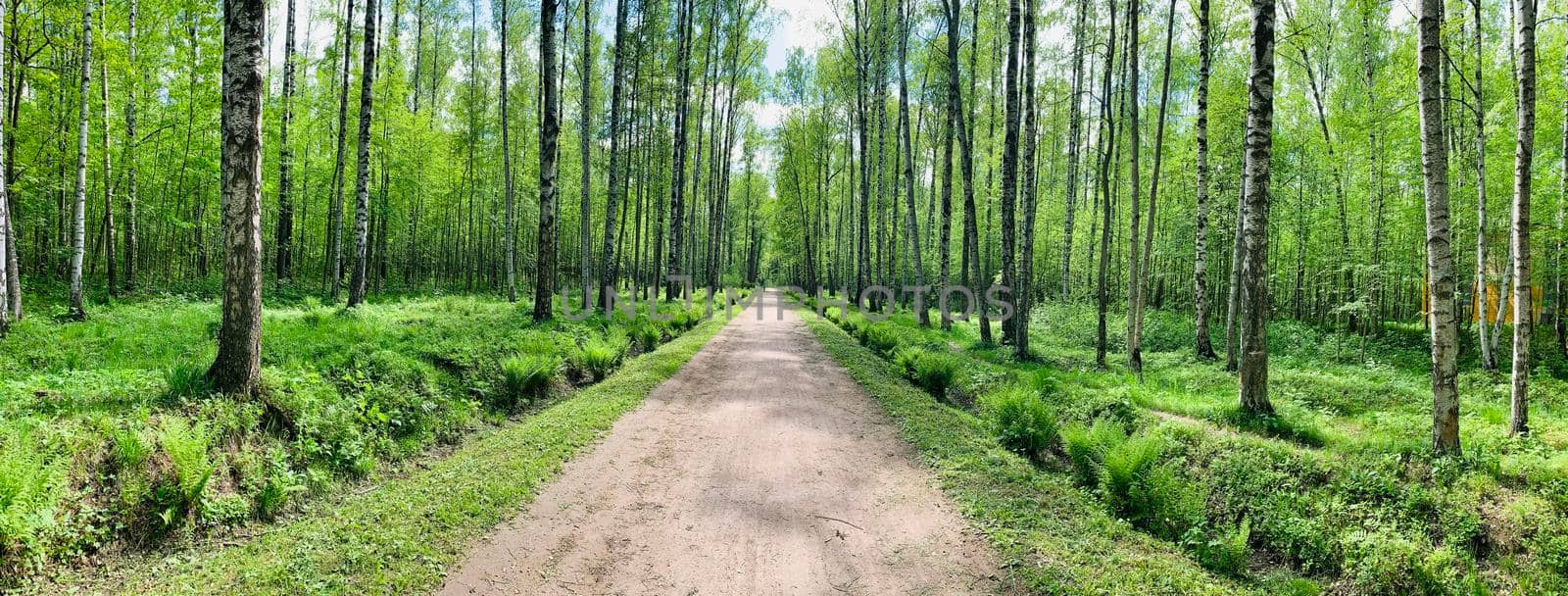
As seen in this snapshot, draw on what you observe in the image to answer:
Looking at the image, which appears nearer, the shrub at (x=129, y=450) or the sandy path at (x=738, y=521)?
the sandy path at (x=738, y=521)

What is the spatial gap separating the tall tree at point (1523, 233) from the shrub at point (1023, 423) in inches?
156

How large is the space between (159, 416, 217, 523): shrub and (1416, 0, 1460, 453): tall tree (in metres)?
9.52

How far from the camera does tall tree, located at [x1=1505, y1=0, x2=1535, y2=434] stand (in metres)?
5.68

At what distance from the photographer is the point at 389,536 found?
4168 millimetres

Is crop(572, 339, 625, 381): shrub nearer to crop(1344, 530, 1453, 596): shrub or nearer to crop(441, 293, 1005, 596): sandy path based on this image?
crop(441, 293, 1005, 596): sandy path

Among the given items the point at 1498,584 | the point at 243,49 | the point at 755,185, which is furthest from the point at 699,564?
the point at 755,185

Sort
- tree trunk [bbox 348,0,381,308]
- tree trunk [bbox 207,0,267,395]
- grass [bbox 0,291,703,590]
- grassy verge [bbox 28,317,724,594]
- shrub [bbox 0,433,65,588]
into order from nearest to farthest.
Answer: shrub [bbox 0,433,65,588], grassy verge [bbox 28,317,724,594], grass [bbox 0,291,703,590], tree trunk [bbox 207,0,267,395], tree trunk [bbox 348,0,381,308]

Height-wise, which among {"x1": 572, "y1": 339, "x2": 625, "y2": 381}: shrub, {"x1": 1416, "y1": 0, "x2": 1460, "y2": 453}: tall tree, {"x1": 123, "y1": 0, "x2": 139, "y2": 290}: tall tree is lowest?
{"x1": 572, "y1": 339, "x2": 625, "y2": 381}: shrub

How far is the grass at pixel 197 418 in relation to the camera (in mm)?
3715

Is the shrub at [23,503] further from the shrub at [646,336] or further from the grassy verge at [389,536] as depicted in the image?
the shrub at [646,336]

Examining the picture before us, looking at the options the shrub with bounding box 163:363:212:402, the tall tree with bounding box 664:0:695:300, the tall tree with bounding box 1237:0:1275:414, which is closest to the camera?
the shrub with bounding box 163:363:212:402

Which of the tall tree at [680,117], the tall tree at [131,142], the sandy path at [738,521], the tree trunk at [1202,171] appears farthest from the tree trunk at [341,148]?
the tree trunk at [1202,171]

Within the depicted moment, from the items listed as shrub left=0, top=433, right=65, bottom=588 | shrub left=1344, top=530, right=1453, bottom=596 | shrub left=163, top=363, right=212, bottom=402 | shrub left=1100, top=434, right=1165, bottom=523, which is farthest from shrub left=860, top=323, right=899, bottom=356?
shrub left=0, top=433, right=65, bottom=588

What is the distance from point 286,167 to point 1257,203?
85.2 feet
